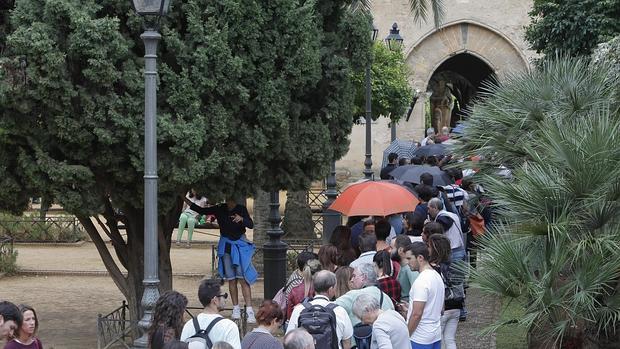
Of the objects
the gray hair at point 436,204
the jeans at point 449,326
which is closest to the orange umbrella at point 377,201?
the gray hair at point 436,204

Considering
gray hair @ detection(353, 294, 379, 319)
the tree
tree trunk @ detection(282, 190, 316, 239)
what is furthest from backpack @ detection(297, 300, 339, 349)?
tree trunk @ detection(282, 190, 316, 239)

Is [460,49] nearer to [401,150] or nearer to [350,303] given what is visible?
[401,150]

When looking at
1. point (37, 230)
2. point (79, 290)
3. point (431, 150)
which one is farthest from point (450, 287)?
point (37, 230)

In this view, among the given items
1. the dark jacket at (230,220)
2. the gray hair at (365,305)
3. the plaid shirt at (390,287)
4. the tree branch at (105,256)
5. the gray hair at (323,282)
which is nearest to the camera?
the gray hair at (365,305)

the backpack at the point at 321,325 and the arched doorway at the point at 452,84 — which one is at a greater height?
the arched doorway at the point at 452,84

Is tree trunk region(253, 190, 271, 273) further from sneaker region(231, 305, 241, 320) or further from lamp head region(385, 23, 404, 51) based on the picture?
lamp head region(385, 23, 404, 51)

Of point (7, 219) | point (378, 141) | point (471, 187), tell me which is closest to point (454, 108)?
point (378, 141)

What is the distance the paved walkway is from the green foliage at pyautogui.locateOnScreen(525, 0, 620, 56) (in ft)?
26.3

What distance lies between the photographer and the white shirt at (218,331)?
7445mm

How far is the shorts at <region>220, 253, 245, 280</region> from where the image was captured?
14.1 meters

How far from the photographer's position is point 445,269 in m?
10.4

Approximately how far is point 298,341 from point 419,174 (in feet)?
31.1

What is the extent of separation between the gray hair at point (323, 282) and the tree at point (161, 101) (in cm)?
333

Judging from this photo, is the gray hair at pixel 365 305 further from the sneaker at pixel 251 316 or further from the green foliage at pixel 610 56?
the sneaker at pixel 251 316
